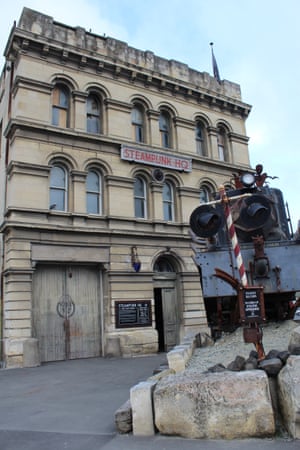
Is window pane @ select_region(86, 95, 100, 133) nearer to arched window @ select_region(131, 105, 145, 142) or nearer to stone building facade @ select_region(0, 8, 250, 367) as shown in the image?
stone building facade @ select_region(0, 8, 250, 367)

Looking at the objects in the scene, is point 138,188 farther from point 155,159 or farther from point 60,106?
point 60,106

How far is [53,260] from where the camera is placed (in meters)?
13.8

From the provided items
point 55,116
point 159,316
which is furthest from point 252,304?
point 55,116

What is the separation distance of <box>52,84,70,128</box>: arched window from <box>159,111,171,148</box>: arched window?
15.7 feet

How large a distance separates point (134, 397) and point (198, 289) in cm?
1238

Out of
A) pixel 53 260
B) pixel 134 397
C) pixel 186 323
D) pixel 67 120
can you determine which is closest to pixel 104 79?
pixel 67 120

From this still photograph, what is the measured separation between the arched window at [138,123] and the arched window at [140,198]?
2109mm

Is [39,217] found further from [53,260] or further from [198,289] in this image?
[198,289]

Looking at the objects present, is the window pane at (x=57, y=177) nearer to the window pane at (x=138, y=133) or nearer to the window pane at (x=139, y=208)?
the window pane at (x=139, y=208)

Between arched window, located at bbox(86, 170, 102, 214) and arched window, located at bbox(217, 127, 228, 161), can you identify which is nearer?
arched window, located at bbox(86, 170, 102, 214)

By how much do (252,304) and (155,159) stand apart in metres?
12.1

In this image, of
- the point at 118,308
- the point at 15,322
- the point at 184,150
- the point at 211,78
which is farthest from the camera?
the point at 211,78

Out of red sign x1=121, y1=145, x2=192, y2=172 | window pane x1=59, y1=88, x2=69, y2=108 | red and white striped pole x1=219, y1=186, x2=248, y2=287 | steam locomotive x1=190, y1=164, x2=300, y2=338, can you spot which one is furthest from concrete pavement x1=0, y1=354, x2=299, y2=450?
window pane x1=59, y1=88, x2=69, y2=108

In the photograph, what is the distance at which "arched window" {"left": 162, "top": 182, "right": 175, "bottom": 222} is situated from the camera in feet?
58.1
